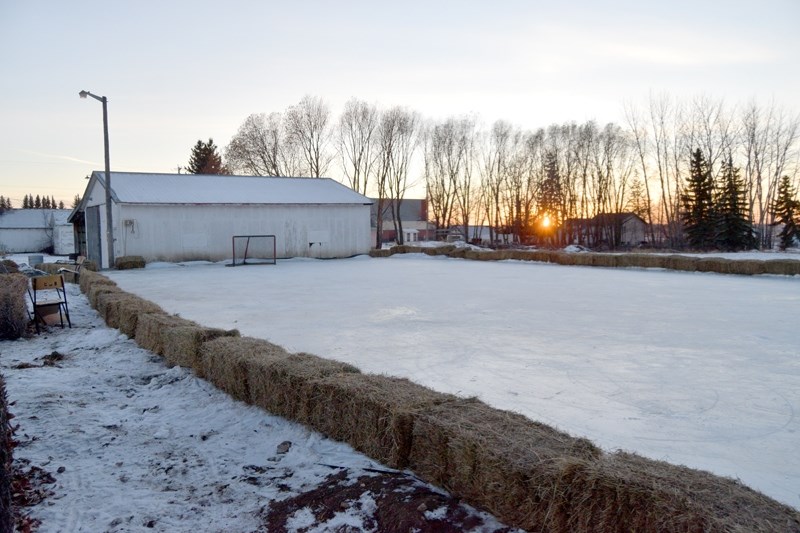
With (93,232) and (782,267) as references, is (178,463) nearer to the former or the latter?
(782,267)

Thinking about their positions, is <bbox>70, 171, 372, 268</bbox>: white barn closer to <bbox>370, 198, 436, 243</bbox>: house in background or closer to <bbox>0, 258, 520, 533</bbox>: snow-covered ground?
<bbox>0, 258, 520, 533</bbox>: snow-covered ground

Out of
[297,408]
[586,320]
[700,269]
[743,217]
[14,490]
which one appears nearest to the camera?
[14,490]

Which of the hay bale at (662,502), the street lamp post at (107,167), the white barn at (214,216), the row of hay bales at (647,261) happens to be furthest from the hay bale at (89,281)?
the row of hay bales at (647,261)

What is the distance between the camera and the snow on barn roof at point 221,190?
102 ft

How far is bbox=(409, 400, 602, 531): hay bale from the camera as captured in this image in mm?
3412

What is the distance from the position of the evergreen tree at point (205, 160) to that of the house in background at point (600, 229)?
40.3m

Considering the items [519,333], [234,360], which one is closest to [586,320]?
[519,333]

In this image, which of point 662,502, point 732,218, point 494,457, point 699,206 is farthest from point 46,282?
point 699,206

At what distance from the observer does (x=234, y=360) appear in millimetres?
6434

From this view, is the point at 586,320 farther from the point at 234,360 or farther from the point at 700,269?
the point at 700,269

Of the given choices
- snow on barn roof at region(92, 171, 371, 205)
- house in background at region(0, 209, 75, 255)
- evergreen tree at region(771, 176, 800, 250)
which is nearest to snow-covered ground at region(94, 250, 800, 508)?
snow on barn roof at region(92, 171, 371, 205)

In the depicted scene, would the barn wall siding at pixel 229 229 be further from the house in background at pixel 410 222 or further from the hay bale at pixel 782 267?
the house in background at pixel 410 222

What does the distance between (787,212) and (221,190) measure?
44.0m

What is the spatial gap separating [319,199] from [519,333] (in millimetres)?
27374
